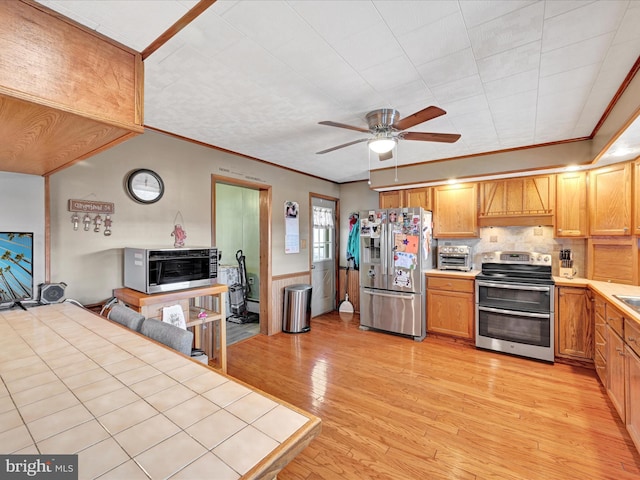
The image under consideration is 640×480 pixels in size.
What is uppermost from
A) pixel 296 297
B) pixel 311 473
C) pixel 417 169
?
pixel 417 169

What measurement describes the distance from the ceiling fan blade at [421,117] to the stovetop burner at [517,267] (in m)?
2.37

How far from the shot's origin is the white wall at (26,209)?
2.06 meters

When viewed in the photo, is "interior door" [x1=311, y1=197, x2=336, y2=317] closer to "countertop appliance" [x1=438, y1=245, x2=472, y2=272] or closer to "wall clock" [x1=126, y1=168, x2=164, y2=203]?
"countertop appliance" [x1=438, y1=245, x2=472, y2=272]

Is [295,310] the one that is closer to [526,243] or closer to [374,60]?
[526,243]

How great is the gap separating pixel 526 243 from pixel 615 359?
184cm

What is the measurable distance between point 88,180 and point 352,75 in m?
2.27

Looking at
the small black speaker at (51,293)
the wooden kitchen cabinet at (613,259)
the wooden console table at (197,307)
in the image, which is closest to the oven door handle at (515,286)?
the wooden kitchen cabinet at (613,259)

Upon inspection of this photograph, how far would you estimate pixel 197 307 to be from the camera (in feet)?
10.3

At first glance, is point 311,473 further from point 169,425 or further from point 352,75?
point 352,75

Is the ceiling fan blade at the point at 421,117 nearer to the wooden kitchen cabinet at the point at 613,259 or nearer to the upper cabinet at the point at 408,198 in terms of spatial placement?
the upper cabinet at the point at 408,198

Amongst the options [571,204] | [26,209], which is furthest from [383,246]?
[26,209]

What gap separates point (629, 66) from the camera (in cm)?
178

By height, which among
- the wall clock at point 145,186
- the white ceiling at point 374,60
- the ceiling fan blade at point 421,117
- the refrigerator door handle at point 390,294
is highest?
the white ceiling at point 374,60

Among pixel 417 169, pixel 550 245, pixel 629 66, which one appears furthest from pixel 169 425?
pixel 550 245
